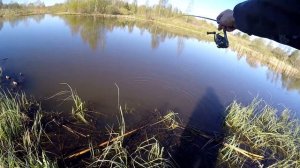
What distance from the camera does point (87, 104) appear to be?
23.1ft

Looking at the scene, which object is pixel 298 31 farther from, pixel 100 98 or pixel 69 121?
pixel 100 98

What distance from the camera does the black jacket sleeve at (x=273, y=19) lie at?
1.62 meters

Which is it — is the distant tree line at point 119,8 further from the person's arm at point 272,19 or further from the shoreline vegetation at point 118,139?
the person's arm at point 272,19

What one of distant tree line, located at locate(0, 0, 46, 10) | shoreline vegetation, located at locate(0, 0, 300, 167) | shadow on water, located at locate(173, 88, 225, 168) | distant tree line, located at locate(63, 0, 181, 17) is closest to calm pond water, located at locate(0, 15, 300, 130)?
shadow on water, located at locate(173, 88, 225, 168)

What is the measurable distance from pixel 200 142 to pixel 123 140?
1.84m

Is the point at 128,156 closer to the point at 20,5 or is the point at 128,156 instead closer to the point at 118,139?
the point at 118,139

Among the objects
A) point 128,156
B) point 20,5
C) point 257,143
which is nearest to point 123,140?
point 128,156

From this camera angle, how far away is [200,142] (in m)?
5.94

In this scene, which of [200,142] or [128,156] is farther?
[200,142]

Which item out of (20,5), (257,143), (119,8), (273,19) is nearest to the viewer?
(273,19)

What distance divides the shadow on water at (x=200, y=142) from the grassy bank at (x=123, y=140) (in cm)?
7

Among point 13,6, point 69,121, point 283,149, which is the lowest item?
point 283,149

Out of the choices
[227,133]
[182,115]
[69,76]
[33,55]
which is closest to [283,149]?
[227,133]

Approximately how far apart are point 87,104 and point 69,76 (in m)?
2.61
